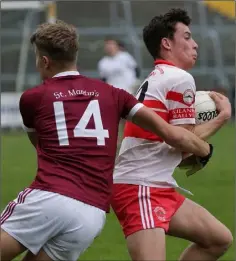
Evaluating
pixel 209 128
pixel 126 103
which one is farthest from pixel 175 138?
pixel 209 128

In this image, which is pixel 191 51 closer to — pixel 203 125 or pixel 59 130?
pixel 203 125

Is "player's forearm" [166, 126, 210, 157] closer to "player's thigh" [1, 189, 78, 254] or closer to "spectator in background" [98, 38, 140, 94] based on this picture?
"player's thigh" [1, 189, 78, 254]

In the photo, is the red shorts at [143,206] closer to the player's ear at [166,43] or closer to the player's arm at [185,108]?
the player's arm at [185,108]

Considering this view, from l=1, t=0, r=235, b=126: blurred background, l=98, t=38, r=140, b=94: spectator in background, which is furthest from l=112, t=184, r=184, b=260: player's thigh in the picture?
l=1, t=0, r=235, b=126: blurred background

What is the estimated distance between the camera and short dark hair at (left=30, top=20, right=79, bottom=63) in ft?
15.6

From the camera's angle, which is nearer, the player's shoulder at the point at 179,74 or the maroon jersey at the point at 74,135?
the maroon jersey at the point at 74,135

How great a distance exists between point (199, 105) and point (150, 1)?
77.2 ft

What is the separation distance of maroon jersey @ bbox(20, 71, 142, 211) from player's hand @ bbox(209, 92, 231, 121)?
1.12m

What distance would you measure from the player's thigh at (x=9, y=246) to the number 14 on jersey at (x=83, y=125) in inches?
21.5

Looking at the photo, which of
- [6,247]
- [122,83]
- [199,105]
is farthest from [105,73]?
[6,247]

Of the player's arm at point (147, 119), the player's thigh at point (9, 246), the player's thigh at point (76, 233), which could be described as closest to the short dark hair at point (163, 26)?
the player's arm at point (147, 119)

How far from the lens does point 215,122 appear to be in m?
5.61

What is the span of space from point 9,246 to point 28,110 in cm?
71

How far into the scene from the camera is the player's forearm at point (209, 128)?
553 cm
